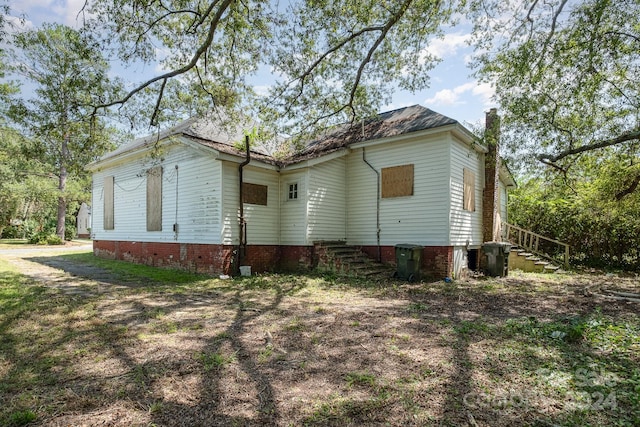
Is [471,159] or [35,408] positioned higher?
[471,159]

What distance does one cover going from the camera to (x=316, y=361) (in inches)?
155

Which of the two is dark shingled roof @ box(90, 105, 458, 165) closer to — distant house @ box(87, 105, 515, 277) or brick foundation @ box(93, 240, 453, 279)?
distant house @ box(87, 105, 515, 277)

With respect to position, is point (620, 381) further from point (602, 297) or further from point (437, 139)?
point (437, 139)

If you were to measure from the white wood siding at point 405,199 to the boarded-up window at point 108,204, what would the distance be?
11.1 meters

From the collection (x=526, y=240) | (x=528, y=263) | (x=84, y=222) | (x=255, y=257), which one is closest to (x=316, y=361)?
(x=255, y=257)

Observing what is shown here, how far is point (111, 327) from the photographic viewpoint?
17.2ft

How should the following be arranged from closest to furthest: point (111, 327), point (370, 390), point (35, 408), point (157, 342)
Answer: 1. point (35, 408)
2. point (370, 390)
3. point (157, 342)
4. point (111, 327)

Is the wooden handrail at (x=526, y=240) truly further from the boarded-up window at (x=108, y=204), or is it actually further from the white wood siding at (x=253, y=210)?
the boarded-up window at (x=108, y=204)

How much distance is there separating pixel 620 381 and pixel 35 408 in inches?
212

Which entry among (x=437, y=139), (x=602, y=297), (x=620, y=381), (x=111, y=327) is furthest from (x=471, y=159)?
(x=111, y=327)

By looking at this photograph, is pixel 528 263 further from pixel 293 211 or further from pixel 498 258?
pixel 293 211

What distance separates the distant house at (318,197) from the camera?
35.2 ft

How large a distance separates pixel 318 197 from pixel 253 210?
91.0 inches

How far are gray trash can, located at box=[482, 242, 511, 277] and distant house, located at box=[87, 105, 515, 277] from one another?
0.78 metres
